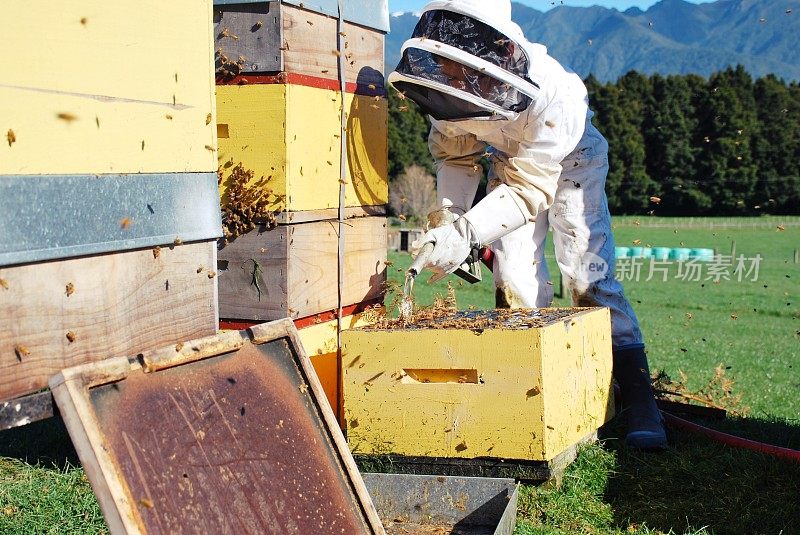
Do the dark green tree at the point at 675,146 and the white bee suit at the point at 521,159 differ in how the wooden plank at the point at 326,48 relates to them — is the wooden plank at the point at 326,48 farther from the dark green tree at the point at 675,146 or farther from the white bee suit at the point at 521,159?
the dark green tree at the point at 675,146

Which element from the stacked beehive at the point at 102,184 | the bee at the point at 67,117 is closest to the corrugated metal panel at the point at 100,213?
the stacked beehive at the point at 102,184

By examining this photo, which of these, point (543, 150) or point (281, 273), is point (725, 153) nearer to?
point (543, 150)

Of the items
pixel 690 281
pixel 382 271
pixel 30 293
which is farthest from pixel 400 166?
pixel 30 293

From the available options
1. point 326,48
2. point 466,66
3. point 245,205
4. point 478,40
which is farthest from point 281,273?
point 478,40

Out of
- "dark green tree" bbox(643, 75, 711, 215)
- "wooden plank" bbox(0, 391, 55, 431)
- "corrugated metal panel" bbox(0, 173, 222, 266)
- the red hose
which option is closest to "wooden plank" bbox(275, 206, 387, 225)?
"corrugated metal panel" bbox(0, 173, 222, 266)

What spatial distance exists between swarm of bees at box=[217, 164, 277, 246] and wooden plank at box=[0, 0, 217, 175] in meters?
0.85

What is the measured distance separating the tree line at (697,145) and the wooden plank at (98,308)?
3511cm

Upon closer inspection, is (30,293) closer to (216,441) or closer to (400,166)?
(216,441)

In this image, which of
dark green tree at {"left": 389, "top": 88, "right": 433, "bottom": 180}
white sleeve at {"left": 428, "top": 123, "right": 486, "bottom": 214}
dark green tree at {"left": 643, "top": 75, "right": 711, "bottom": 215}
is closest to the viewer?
white sleeve at {"left": 428, "top": 123, "right": 486, "bottom": 214}

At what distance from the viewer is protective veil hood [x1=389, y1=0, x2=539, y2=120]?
354 cm

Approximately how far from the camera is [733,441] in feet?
12.1

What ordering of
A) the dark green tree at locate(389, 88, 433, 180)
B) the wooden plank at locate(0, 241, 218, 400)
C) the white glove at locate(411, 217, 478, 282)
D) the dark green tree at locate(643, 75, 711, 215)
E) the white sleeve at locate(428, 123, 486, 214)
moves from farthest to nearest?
the dark green tree at locate(643, 75, 711, 215) < the dark green tree at locate(389, 88, 433, 180) < the white sleeve at locate(428, 123, 486, 214) < the white glove at locate(411, 217, 478, 282) < the wooden plank at locate(0, 241, 218, 400)

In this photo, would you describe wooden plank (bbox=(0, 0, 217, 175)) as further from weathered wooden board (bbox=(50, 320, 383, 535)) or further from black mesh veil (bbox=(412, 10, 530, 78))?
black mesh veil (bbox=(412, 10, 530, 78))

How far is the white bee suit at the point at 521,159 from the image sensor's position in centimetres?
362
